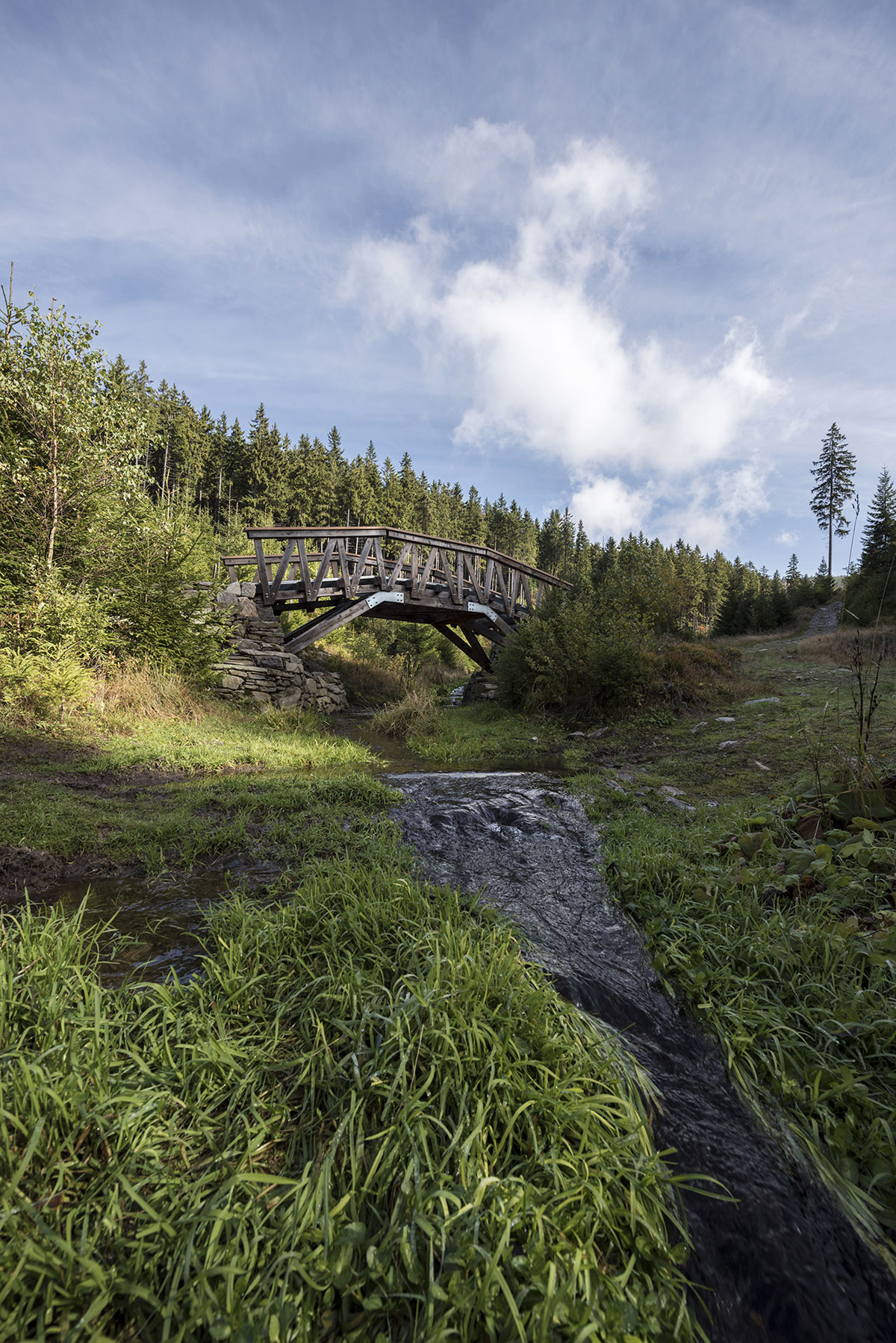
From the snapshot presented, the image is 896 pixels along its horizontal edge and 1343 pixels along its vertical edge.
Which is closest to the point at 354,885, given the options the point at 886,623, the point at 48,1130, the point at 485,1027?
the point at 485,1027

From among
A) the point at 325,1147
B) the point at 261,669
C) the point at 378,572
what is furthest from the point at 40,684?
Answer: the point at 378,572

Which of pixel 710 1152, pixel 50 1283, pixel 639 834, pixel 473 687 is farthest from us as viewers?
pixel 473 687

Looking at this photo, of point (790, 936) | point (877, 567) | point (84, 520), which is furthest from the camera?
point (877, 567)

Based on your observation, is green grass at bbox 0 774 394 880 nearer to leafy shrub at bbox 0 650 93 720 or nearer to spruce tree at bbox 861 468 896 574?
leafy shrub at bbox 0 650 93 720

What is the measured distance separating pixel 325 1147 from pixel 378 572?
15503mm

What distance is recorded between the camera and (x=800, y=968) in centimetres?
239

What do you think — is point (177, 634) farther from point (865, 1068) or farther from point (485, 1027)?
point (865, 1068)

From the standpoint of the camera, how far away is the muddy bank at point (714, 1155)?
4.33 feet

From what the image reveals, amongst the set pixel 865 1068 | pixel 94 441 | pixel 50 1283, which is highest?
pixel 94 441

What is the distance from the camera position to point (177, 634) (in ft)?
32.6

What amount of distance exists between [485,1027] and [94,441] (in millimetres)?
10629

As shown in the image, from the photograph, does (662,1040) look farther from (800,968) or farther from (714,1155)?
(800,968)

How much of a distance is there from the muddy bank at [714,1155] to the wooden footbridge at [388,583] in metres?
11.3

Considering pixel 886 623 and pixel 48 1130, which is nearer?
pixel 48 1130
